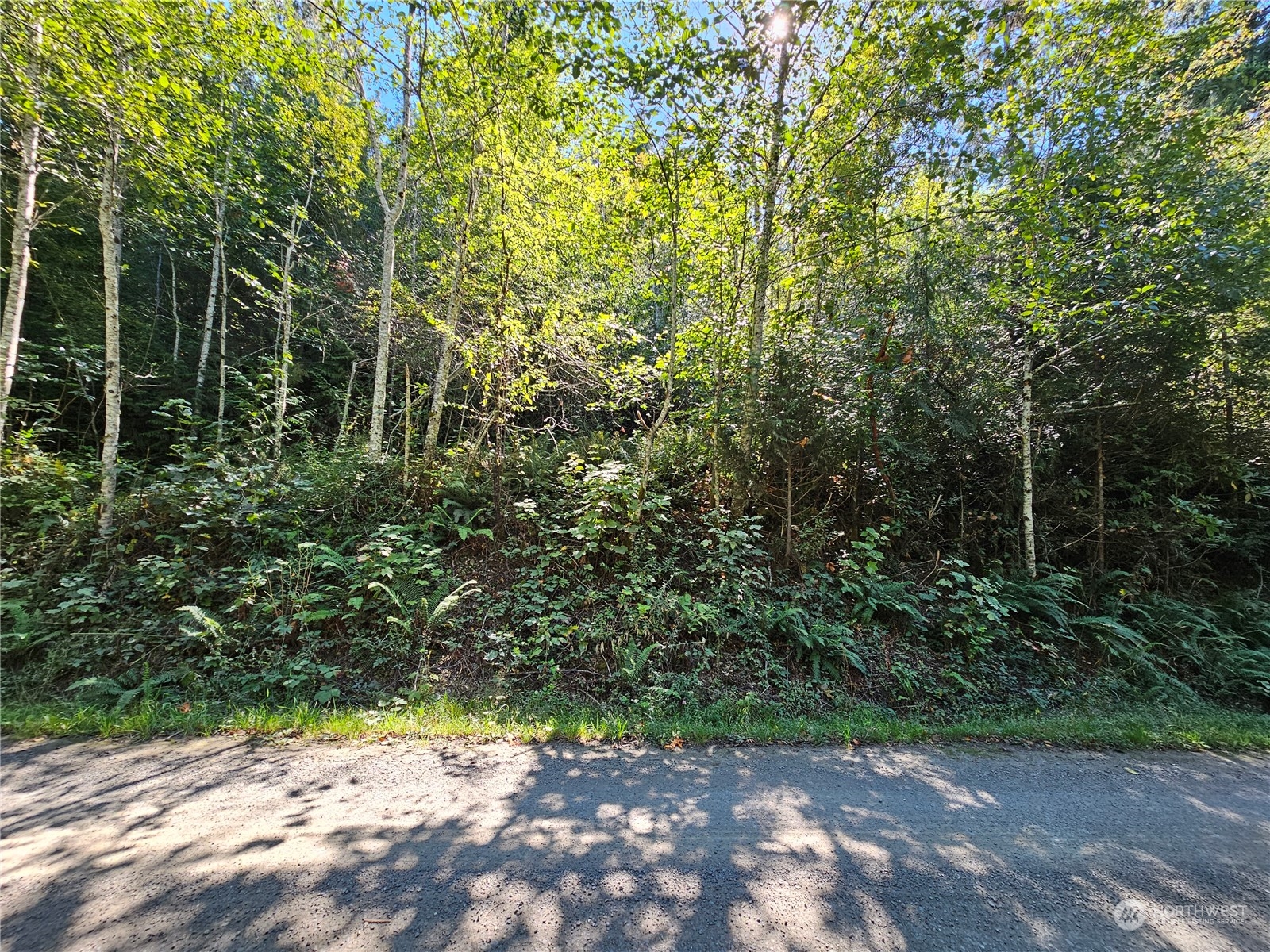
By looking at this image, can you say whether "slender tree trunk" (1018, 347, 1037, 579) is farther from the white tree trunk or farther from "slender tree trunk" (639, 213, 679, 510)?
the white tree trunk

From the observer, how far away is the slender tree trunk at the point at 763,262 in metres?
6.43

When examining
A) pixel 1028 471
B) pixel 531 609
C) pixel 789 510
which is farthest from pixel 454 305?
pixel 1028 471

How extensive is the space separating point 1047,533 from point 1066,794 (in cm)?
519

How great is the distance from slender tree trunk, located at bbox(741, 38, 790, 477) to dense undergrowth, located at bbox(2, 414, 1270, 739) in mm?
1426

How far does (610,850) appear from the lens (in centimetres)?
257

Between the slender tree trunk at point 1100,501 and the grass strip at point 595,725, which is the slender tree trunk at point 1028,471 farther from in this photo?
the grass strip at point 595,725

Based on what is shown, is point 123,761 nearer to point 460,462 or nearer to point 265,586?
point 265,586

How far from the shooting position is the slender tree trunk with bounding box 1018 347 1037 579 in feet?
21.9

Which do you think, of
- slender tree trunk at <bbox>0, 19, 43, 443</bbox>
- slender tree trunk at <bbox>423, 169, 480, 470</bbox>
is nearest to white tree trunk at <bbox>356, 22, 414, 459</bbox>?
slender tree trunk at <bbox>423, 169, 480, 470</bbox>

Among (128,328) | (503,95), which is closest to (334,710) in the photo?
(503,95)

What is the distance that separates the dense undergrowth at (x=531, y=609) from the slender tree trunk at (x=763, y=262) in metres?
1.43

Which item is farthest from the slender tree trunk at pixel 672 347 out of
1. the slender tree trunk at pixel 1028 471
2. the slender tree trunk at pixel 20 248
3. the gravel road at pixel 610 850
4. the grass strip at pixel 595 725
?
the slender tree trunk at pixel 20 248

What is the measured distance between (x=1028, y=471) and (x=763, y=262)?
479cm

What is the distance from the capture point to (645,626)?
5453 mm
